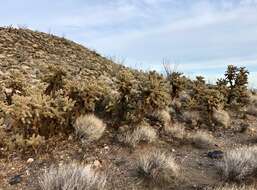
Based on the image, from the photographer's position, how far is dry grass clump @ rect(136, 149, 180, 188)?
793 cm

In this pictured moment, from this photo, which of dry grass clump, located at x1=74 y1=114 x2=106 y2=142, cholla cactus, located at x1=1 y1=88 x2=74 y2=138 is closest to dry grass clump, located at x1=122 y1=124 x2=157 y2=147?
dry grass clump, located at x1=74 y1=114 x2=106 y2=142

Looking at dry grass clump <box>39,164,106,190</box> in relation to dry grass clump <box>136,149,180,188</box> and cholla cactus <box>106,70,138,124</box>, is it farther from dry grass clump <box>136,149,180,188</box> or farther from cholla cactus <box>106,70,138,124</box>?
cholla cactus <box>106,70,138,124</box>

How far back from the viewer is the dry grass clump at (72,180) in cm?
677

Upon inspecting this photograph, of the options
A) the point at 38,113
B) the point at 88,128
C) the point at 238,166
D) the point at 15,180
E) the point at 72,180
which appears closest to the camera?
the point at 72,180

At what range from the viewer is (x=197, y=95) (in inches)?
557

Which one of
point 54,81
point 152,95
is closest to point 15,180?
point 54,81

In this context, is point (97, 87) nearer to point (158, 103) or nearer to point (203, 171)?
point (158, 103)

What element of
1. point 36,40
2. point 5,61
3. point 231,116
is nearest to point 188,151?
point 231,116

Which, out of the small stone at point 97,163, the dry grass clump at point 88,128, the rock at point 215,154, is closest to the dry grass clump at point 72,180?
the small stone at point 97,163

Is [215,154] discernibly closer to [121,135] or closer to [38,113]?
[121,135]

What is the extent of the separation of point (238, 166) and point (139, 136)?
2.82 metres

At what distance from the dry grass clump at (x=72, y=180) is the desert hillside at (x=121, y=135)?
2 centimetres

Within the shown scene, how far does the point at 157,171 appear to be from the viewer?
805 centimetres

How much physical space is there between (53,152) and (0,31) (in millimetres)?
11495
